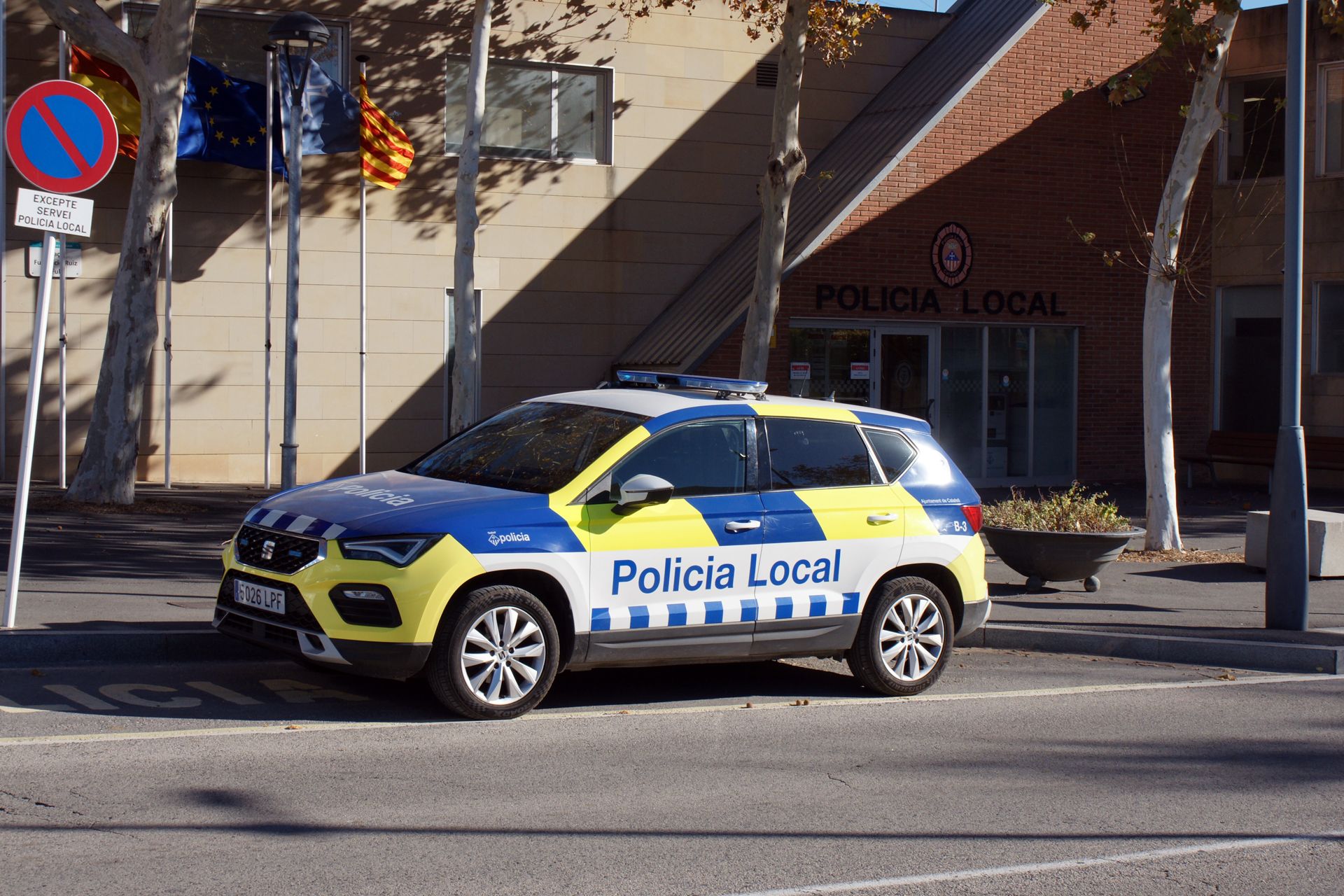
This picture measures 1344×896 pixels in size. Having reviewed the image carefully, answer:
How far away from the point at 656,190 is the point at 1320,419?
34.5 feet

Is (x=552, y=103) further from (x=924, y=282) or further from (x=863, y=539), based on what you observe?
(x=863, y=539)

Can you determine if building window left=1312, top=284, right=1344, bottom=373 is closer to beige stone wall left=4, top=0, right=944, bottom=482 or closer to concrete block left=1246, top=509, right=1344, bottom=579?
beige stone wall left=4, top=0, right=944, bottom=482

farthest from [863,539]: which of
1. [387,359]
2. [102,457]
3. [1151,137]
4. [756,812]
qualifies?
[1151,137]

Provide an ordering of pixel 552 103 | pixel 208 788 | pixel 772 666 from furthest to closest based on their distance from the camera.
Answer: pixel 552 103 → pixel 772 666 → pixel 208 788

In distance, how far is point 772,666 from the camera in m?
9.48

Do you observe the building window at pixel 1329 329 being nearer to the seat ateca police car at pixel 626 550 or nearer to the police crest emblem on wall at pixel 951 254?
the police crest emblem on wall at pixel 951 254

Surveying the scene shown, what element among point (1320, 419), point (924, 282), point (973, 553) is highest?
point (924, 282)

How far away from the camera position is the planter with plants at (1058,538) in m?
11.8

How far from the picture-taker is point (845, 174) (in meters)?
19.8

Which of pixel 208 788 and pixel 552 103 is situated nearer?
pixel 208 788

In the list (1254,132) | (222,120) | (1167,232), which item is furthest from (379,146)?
(1254,132)

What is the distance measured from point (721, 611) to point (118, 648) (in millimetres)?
3685

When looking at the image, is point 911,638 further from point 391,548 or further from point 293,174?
point 293,174

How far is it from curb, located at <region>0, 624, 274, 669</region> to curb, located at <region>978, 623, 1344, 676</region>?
5251mm
